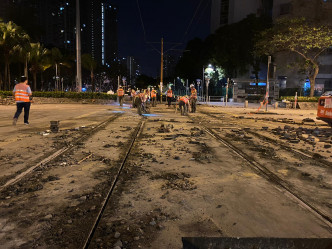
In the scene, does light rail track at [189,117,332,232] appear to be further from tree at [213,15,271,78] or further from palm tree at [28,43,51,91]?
tree at [213,15,271,78]

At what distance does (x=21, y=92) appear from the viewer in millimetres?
10219

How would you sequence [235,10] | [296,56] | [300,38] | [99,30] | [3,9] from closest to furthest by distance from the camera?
[300,38]
[296,56]
[3,9]
[235,10]
[99,30]

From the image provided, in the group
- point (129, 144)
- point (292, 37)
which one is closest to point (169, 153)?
point (129, 144)

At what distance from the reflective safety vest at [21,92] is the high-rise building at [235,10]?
5462 centimetres

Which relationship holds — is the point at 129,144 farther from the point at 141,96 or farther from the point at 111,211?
the point at 141,96

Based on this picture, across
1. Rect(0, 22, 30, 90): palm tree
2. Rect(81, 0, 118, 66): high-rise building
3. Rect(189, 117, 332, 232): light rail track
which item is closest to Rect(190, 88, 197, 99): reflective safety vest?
Rect(189, 117, 332, 232): light rail track

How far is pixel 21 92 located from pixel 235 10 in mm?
58572

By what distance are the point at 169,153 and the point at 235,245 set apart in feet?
12.4

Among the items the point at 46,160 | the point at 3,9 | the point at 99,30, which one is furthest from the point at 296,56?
the point at 99,30

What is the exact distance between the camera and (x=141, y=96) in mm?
17250

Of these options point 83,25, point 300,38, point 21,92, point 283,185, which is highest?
point 83,25

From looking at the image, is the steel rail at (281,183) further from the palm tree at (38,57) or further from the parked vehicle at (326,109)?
the palm tree at (38,57)

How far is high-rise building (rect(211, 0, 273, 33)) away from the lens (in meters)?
57.4

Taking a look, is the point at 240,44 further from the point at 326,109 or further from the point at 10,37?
the point at 326,109
